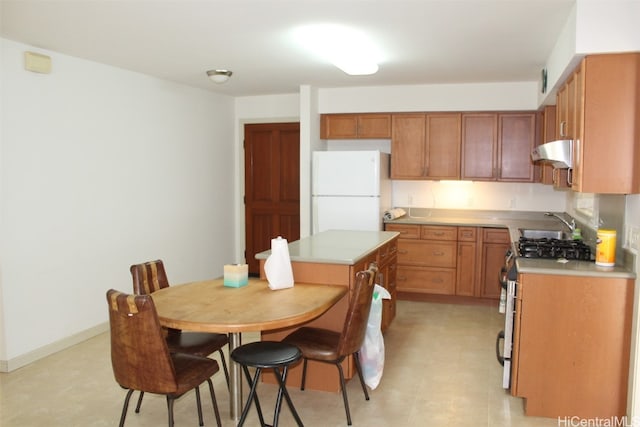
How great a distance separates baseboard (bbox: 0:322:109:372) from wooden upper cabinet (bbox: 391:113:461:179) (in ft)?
11.1

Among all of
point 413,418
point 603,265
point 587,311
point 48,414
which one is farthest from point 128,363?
point 603,265

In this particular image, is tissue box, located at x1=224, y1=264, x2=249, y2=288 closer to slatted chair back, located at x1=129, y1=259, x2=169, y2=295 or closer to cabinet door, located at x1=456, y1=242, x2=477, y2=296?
slatted chair back, located at x1=129, y1=259, x2=169, y2=295

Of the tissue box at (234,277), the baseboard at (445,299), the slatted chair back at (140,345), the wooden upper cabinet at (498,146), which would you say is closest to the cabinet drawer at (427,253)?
the baseboard at (445,299)

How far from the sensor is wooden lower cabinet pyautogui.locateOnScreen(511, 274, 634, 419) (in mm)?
2916

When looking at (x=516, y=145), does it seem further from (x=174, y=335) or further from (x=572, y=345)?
(x=174, y=335)

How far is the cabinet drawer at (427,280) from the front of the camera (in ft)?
18.6

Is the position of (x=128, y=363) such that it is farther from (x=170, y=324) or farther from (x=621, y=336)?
(x=621, y=336)

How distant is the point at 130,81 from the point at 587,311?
413 cm

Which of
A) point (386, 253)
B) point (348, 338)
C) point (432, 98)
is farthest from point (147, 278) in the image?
point (432, 98)

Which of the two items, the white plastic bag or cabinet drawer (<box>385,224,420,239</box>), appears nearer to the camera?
the white plastic bag

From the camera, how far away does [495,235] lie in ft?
18.0

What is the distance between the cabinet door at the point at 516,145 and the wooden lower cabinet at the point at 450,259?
667mm

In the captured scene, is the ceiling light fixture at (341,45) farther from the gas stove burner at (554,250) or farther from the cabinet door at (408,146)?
the gas stove burner at (554,250)

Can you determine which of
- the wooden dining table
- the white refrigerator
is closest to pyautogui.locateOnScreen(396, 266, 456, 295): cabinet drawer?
the white refrigerator
